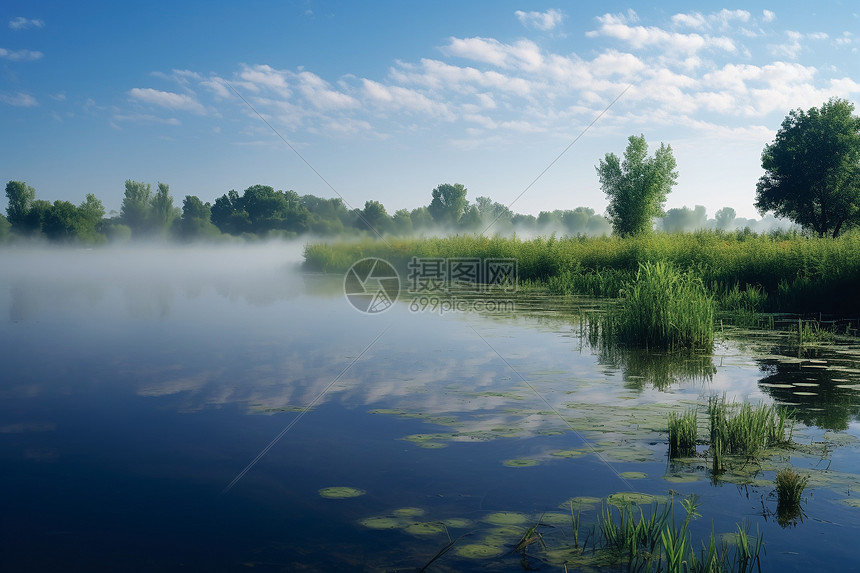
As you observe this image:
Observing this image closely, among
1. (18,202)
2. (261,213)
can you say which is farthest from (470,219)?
(18,202)

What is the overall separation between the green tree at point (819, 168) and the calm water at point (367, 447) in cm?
4057

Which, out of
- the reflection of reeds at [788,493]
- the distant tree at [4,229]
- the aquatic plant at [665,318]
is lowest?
the reflection of reeds at [788,493]

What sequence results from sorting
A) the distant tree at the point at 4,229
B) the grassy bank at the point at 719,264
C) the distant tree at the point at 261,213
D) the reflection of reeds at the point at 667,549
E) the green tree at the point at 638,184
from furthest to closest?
the distant tree at the point at 261,213, the distant tree at the point at 4,229, the green tree at the point at 638,184, the grassy bank at the point at 719,264, the reflection of reeds at the point at 667,549

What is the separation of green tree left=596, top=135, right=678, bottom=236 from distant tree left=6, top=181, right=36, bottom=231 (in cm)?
7577

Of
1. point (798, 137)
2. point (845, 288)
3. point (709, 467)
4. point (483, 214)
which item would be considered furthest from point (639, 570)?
point (483, 214)

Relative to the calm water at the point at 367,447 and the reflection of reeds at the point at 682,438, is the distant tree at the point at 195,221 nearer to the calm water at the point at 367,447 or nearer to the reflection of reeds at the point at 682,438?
the calm water at the point at 367,447

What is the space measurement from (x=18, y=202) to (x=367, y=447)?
100022 mm

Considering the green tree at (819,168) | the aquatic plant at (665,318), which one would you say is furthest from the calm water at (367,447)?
the green tree at (819,168)

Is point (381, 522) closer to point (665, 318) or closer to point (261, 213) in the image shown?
point (665, 318)

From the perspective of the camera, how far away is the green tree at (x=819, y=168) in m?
45.4

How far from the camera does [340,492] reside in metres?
4.87

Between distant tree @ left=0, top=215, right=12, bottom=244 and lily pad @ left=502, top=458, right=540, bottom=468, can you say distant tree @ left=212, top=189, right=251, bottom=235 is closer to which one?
distant tree @ left=0, top=215, right=12, bottom=244

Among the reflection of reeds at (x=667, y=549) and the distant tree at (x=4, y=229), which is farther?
the distant tree at (x=4, y=229)

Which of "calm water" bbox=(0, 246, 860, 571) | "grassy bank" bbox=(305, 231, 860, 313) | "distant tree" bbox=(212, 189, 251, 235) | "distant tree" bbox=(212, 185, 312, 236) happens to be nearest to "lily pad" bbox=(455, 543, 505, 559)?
"calm water" bbox=(0, 246, 860, 571)
